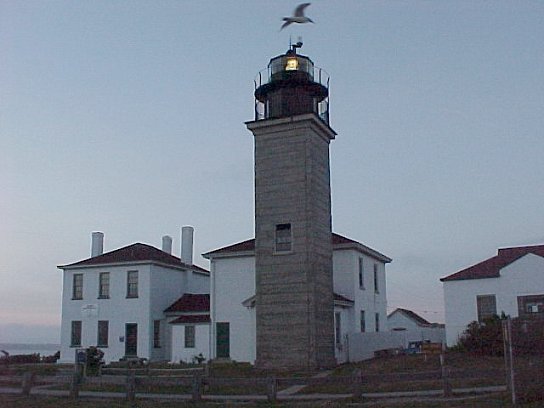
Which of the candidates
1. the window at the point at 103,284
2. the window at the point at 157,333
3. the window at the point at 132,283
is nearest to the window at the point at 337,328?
the window at the point at 157,333

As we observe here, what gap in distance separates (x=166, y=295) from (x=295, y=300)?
1460cm

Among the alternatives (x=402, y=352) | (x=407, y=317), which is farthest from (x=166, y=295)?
(x=407, y=317)

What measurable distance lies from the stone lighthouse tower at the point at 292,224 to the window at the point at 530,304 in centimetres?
828

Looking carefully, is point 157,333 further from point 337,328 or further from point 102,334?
point 337,328

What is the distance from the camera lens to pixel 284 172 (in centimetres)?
2884

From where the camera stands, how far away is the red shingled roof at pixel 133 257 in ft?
132

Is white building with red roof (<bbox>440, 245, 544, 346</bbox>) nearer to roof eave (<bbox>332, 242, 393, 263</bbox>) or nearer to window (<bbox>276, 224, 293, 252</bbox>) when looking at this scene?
roof eave (<bbox>332, 242, 393, 263</bbox>)

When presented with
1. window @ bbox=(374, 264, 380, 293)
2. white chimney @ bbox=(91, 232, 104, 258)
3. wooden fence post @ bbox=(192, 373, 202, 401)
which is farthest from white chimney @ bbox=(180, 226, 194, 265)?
wooden fence post @ bbox=(192, 373, 202, 401)

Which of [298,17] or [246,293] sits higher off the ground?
[298,17]

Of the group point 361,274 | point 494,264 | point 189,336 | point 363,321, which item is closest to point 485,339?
point 494,264

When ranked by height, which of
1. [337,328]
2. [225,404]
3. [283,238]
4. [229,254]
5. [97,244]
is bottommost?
[225,404]

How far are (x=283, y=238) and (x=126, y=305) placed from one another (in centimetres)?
1449

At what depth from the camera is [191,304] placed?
39.9m

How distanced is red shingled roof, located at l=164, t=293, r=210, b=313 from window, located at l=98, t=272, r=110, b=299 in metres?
3.51
